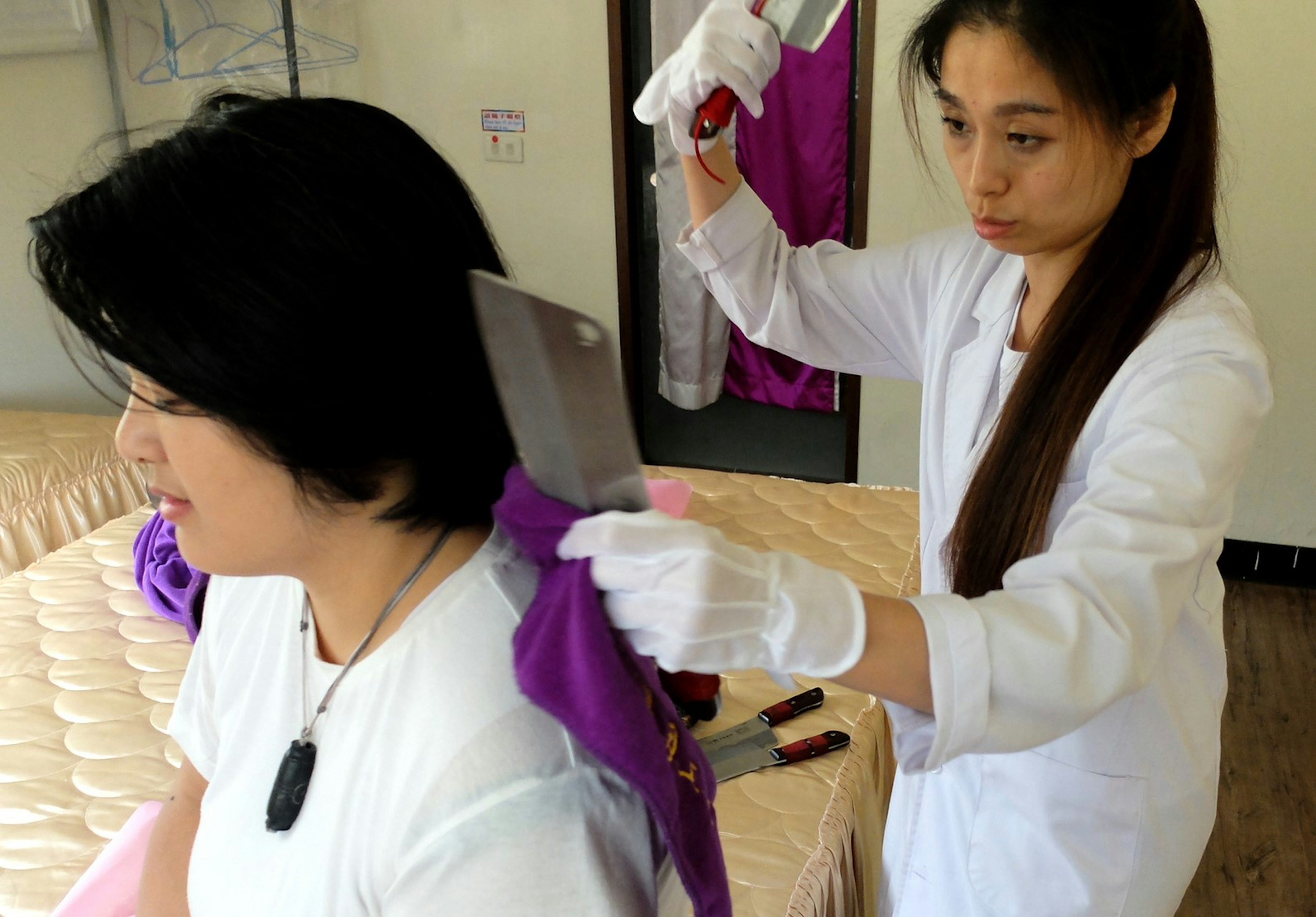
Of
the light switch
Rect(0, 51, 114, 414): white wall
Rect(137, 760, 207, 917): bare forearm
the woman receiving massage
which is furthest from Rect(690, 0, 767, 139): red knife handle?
Rect(0, 51, 114, 414): white wall

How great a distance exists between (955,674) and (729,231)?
2.33 ft

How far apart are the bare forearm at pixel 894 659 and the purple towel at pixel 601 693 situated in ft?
0.42

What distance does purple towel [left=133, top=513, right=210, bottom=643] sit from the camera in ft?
5.69

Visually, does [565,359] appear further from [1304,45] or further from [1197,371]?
[1304,45]

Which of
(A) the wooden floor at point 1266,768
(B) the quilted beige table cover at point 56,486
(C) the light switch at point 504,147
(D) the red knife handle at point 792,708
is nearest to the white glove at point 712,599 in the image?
(D) the red knife handle at point 792,708

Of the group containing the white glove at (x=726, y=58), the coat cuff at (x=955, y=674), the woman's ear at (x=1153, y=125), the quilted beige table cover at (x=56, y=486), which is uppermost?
the white glove at (x=726, y=58)

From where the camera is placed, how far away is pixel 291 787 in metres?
0.76

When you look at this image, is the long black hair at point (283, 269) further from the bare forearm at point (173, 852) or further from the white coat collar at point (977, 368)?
the white coat collar at point (977, 368)

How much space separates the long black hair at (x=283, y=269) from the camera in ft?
2.12

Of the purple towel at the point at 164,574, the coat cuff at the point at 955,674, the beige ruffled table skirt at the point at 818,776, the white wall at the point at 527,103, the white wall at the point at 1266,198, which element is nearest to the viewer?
the coat cuff at the point at 955,674

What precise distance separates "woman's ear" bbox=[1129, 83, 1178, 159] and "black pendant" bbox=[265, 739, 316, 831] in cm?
85

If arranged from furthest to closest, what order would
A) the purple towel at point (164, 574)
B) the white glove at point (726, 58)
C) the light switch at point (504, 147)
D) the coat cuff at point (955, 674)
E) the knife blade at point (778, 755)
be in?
the light switch at point (504, 147), the purple towel at point (164, 574), the knife blade at point (778, 755), the white glove at point (726, 58), the coat cuff at point (955, 674)

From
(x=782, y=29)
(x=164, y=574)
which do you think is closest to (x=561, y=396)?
(x=782, y=29)

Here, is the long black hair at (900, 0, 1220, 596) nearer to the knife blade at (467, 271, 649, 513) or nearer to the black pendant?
the knife blade at (467, 271, 649, 513)
